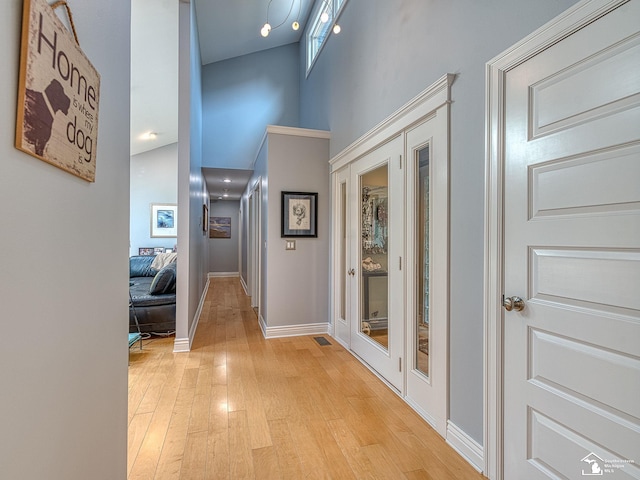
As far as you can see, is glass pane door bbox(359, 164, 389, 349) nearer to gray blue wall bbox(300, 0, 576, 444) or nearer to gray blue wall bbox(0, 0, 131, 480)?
gray blue wall bbox(300, 0, 576, 444)

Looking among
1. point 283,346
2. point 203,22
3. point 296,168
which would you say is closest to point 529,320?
point 283,346

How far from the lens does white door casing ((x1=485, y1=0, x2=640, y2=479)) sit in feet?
3.44

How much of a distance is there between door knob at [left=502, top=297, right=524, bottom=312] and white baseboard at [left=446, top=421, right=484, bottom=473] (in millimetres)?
752

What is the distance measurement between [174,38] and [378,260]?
150 inches

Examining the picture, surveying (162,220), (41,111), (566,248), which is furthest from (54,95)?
(162,220)

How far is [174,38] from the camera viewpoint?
398 cm

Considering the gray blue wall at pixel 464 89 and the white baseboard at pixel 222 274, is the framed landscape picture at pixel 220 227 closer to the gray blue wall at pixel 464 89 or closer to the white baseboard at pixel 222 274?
the white baseboard at pixel 222 274

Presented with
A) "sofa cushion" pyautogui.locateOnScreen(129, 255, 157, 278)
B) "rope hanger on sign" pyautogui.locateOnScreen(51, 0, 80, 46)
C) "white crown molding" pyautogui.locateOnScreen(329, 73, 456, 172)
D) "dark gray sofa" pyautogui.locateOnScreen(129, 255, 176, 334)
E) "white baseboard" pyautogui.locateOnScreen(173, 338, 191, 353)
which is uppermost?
"white crown molding" pyautogui.locateOnScreen(329, 73, 456, 172)

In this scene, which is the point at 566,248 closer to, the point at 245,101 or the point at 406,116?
the point at 406,116

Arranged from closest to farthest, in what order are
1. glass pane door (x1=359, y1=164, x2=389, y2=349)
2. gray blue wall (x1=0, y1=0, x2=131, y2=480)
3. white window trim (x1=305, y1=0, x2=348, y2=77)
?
1. gray blue wall (x1=0, y1=0, x2=131, y2=480)
2. glass pane door (x1=359, y1=164, x2=389, y2=349)
3. white window trim (x1=305, y1=0, x2=348, y2=77)

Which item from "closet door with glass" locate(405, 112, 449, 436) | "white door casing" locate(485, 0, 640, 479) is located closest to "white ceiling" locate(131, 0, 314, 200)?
"closet door with glass" locate(405, 112, 449, 436)

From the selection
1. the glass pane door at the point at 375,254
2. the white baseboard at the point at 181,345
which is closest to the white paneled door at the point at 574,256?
the glass pane door at the point at 375,254

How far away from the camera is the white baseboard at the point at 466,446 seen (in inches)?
62.7

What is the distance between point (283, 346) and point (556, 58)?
324cm
